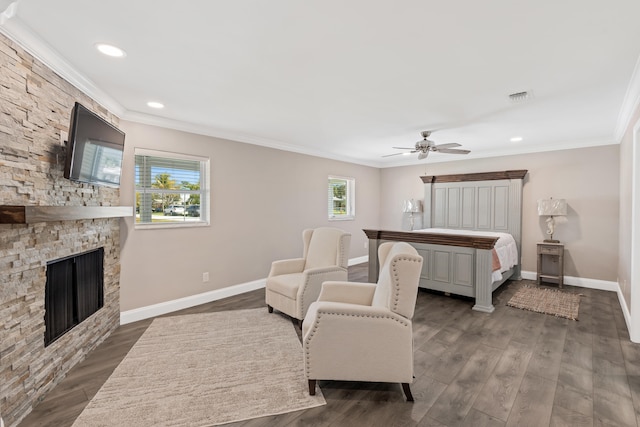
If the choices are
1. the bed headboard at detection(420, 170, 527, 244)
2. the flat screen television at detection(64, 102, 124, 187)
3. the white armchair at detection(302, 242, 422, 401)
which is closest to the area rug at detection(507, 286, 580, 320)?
the bed headboard at detection(420, 170, 527, 244)

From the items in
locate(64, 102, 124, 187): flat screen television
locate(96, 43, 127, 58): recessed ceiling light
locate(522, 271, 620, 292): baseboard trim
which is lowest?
locate(522, 271, 620, 292): baseboard trim

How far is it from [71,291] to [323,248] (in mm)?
2562

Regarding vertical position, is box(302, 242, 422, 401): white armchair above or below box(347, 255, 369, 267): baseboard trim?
above

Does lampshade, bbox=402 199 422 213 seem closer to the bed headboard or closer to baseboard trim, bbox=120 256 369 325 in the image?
the bed headboard

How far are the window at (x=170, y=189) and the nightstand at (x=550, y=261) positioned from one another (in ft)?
18.1

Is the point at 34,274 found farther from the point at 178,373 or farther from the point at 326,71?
the point at 326,71

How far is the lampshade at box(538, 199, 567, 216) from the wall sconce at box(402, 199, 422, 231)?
2248mm

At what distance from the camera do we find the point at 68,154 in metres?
2.16

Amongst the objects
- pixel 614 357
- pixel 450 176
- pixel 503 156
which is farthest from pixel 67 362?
pixel 503 156

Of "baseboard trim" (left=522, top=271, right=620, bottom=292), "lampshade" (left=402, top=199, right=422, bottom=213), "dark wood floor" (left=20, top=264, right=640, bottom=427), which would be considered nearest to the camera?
"dark wood floor" (left=20, top=264, right=640, bottom=427)

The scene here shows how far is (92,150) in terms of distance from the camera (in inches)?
95.3

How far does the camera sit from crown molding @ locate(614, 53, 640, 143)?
2.45m

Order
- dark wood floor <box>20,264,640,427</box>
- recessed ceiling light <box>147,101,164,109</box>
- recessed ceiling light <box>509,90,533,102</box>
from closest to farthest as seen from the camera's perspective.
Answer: dark wood floor <box>20,264,640,427</box>, recessed ceiling light <box>509,90,533,102</box>, recessed ceiling light <box>147,101,164,109</box>

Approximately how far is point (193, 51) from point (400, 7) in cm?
145
